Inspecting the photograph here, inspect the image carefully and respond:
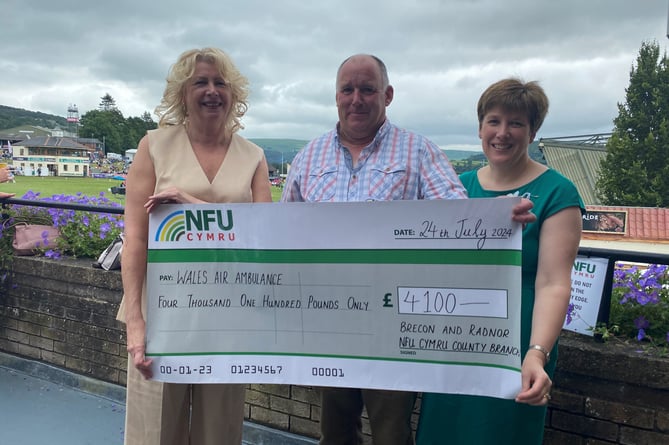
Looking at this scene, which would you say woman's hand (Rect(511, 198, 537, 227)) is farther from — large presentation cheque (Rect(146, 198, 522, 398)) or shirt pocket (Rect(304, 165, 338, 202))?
shirt pocket (Rect(304, 165, 338, 202))

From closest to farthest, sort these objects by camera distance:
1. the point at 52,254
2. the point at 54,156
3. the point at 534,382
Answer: the point at 534,382
the point at 52,254
the point at 54,156

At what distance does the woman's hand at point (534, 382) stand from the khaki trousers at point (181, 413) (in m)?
1.23

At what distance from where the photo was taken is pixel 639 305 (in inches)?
98.5

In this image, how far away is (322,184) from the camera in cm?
197

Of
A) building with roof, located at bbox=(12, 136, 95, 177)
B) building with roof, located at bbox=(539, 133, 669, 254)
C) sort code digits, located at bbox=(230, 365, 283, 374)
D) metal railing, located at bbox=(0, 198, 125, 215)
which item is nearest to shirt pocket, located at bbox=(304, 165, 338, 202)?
sort code digits, located at bbox=(230, 365, 283, 374)

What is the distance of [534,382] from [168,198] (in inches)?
55.7

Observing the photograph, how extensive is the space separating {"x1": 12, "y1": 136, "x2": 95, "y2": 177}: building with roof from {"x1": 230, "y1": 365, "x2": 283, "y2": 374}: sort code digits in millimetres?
47276

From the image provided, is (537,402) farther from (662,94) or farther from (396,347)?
(662,94)

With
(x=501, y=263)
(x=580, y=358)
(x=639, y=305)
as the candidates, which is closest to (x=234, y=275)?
(x=501, y=263)

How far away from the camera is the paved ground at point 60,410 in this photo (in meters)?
3.02

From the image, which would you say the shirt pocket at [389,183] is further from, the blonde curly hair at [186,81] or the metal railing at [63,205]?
the metal railing at [63,205]

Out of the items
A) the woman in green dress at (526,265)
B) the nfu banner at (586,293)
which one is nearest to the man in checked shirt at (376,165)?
the woman in green dress at (526,265)

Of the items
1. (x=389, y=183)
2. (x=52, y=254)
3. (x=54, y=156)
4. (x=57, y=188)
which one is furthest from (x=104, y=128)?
(x=389, y=183)

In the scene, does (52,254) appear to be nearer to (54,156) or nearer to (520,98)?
(520,98)
